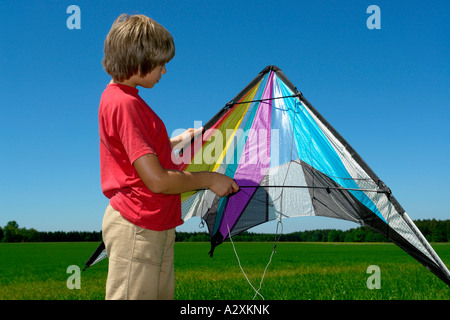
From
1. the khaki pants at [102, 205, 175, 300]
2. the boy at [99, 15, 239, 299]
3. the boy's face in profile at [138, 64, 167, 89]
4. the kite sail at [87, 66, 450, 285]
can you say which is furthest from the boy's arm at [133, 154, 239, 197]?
the kite sail at [87, 66, 450, 285]

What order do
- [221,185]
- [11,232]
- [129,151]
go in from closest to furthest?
1. [129,151]
2. [221,185]
3. [11,232]

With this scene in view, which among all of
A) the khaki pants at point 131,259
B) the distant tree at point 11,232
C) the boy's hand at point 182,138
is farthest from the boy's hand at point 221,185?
the distant tree at point 11,232

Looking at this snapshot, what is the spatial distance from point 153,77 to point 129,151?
18.8 inches

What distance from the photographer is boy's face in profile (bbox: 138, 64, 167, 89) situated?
2111mm

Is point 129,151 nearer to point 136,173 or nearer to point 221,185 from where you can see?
point 136,173

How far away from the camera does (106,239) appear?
2043 mm

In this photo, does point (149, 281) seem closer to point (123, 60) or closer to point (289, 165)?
point (123, 60)

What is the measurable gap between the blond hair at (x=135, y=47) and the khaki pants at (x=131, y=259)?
0.75m

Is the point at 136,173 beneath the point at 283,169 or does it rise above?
beneath

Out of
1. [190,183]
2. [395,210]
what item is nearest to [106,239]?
[190,183]

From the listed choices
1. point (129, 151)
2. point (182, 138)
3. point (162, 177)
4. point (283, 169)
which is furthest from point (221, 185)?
point (283, 169)

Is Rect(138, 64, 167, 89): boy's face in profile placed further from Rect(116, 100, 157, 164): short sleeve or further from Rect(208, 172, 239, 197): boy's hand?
Rect(208, 172, 239, 197): boy's hand

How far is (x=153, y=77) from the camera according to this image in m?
2.13
